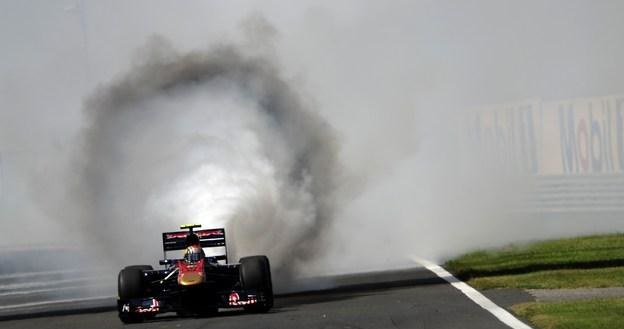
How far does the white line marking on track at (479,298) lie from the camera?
17.5 metres

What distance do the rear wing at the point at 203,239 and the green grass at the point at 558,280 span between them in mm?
3853

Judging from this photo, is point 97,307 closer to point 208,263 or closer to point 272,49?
point 208,263

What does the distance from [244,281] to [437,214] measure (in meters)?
23.4

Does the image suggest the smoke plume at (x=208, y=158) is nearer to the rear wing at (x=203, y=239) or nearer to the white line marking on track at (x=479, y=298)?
the rear wing at (x=203, y=239)

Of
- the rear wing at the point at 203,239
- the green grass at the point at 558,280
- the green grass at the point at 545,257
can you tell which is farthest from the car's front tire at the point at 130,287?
the green grass at the point at 545,257

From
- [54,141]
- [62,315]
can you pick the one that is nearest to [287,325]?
[62,315]

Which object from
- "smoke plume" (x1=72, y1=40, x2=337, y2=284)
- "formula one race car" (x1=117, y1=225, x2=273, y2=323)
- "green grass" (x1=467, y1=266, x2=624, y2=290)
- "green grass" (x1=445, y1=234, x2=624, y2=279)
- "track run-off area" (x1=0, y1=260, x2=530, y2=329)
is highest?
"smoke plume" (x1=72, y1=40, x2=337, y2=284)

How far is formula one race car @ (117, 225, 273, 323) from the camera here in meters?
21.3

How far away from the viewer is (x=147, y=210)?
3148 centimetres

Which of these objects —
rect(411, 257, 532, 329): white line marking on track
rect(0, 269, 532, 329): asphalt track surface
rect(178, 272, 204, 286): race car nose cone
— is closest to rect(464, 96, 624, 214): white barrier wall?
rect(411, 257, 532, 329): white line marking on track

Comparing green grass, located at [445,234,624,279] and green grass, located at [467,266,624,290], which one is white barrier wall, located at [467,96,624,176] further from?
green grass, located at [467,266,624,290]

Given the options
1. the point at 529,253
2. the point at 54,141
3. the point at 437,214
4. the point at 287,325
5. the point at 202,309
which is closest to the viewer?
the point at 287,325

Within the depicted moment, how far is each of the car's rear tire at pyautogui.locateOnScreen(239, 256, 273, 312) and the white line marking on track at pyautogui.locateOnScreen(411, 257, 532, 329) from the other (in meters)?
2.78

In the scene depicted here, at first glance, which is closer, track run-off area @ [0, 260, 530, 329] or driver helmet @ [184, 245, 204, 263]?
track run-off area @ [0, 260, 530, 329]
